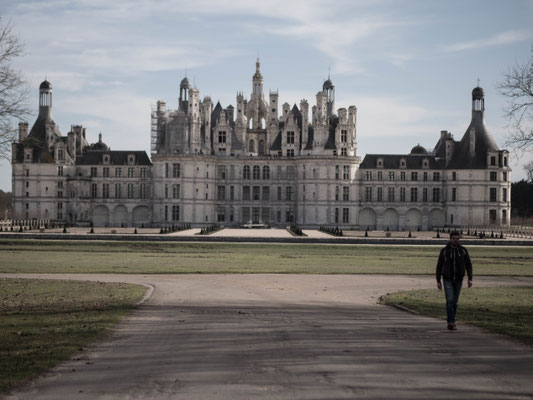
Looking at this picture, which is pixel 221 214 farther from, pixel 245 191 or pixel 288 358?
pixel 288 358

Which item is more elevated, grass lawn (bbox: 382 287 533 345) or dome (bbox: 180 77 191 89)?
dome (bbox: 180 77 191 89)

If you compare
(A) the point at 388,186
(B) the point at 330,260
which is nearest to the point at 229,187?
(A) the point at 388,186

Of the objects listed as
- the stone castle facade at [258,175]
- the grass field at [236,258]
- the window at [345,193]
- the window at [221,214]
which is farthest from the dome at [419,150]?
the grass field at [236,258]

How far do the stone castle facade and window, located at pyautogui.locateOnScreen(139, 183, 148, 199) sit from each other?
0.13m

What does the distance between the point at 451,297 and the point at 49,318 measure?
9165 millimetres

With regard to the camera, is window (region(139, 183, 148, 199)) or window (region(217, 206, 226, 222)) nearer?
window (region(217, 206, 226, 222))

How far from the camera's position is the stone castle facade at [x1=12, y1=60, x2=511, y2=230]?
285 ft

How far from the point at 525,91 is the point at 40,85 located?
255ft

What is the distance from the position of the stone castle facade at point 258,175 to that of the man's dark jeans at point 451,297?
70490mm


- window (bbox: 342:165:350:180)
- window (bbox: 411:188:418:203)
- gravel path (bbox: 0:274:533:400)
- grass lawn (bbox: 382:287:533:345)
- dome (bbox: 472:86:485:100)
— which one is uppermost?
dome (bbox: 472:86:485:100)

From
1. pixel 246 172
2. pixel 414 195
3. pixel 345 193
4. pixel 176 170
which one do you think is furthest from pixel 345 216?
pixel 176 170

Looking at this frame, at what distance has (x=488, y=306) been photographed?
65.5 ft

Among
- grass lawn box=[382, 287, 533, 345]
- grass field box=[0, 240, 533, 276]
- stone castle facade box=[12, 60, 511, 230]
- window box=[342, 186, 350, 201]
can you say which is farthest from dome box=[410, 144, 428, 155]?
grass lawn box=[382, 287, 533, 345]

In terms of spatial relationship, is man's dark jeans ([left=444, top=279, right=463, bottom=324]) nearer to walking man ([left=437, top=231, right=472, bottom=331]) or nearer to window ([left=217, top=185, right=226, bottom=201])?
walking man ([left=437, top=231, right=472, bottom=331])
